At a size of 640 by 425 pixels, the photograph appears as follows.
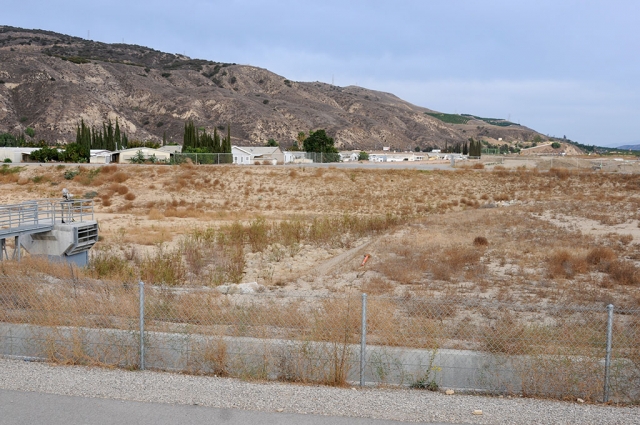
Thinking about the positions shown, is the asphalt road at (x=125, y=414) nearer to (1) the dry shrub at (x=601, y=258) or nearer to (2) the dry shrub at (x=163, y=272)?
(2) the dry shrub at (x=163, y=272)

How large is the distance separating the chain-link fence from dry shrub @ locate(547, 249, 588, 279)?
23.5 feet

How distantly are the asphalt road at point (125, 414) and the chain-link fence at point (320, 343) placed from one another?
3.94 feet

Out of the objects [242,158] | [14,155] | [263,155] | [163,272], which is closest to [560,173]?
[242,158]

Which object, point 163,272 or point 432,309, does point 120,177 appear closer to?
point 163,272

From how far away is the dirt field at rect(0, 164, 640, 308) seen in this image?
17703 millimetres

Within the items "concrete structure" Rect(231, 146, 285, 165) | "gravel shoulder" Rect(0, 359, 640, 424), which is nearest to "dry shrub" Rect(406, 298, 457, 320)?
"gravel shoulder" Rect(0, 359, 640, 424)

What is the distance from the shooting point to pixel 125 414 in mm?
7223

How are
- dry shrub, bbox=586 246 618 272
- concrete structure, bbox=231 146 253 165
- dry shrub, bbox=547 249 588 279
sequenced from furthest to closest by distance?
1. concrete structure, bbox=231 146 253 165
2. dry shrub, bbox=586 246 618 272
3. dry shrub, bbox=547 249 588 279

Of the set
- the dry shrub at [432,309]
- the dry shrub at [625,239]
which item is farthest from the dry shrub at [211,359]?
the dry shrub at [625,239]

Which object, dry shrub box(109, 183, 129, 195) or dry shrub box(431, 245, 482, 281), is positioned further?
dry shrub box(109, 183, 129, 195)

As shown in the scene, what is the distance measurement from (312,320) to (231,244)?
48.6 ft

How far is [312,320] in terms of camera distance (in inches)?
432

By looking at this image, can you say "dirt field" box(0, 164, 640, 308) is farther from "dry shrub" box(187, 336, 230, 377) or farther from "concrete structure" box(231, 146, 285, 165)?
"concrete structure" box(231, 146, 285, 165)

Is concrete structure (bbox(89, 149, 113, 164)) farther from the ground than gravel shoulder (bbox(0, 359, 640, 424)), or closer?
farther from the ground
